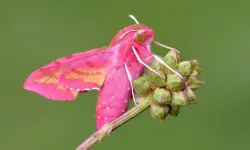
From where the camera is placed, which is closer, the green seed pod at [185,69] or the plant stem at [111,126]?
the plant stem at [111,126]

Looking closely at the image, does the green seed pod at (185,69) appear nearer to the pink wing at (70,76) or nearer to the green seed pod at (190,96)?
the green seed pod at (190,96)

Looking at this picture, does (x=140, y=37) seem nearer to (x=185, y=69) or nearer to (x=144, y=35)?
(x=144, y=35)

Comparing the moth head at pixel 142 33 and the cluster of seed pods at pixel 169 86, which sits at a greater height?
the moth head at pixel 142 33

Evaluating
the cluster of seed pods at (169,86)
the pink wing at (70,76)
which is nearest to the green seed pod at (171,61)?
the cluster of seed pods at (169,86)

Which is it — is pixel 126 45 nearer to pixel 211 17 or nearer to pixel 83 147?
pixel 83 147

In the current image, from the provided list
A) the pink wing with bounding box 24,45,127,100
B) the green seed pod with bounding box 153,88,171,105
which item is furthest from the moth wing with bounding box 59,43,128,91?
the green seed pod with bounding box 153,88,171,105
